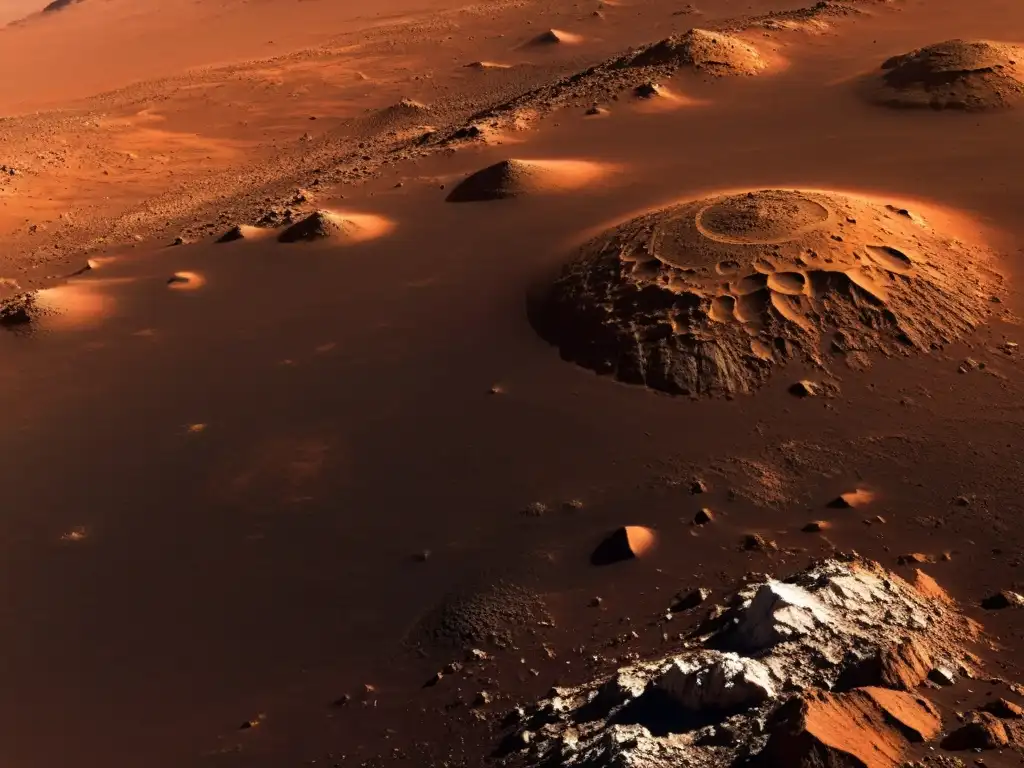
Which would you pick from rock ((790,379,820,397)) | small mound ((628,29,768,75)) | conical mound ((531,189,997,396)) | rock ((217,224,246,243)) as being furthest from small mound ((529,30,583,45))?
rock ((790,379,820,397))

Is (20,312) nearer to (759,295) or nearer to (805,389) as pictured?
(759,295)

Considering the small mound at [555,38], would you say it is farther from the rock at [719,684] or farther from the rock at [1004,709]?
the rock at [1004,709]

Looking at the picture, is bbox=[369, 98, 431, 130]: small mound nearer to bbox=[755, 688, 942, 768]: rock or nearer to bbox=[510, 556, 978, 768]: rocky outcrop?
bbox=[510, 556, 978, 768]: rocky outcrop

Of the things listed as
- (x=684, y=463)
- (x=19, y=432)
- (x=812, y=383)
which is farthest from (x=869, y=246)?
(x=19, y=432)

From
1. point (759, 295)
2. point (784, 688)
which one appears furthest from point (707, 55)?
point (784, 688)

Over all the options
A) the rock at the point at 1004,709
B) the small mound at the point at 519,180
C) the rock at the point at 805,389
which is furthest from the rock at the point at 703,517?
the small mound at the point at 519,180

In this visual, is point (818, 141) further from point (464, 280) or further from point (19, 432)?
point (19, 432)
